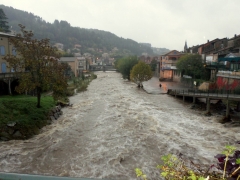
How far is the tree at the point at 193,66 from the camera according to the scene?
50.2 meters

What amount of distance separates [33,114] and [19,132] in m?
3.69

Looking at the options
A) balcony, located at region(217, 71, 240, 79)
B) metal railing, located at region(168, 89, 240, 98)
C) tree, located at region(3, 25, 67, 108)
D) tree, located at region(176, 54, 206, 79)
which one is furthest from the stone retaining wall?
tree, located at region(176, 54, 206, 79)

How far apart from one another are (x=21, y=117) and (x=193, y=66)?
1687 inches

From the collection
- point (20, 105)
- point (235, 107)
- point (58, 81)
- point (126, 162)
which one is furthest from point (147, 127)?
point (235, 107)

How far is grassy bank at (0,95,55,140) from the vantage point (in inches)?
733

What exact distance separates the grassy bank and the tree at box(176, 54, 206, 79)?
37.8 m

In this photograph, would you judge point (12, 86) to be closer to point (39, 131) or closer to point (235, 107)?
point (39, 131)

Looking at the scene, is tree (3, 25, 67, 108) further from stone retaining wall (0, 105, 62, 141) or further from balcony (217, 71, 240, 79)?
balcony (217, 71, 240, 79)

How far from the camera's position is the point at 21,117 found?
20375 mm

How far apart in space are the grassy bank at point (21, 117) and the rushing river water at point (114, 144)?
41.1 inches

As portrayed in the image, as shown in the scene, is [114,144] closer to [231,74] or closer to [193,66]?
[231,74]

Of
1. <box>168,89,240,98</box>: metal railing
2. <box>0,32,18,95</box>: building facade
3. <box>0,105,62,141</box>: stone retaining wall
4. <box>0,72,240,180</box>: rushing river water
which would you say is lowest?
<box>0,72,240,180</box>: rushing river water

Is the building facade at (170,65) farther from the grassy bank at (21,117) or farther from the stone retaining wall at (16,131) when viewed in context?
the stone retaining wall at (16,131)

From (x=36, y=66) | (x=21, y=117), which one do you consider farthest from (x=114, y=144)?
(x=36, y=66)
